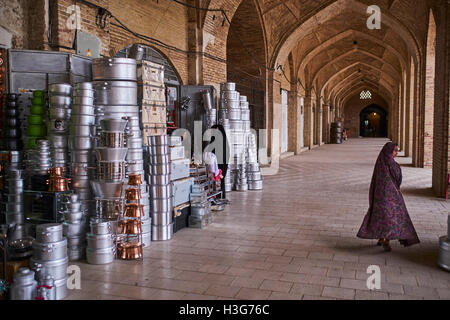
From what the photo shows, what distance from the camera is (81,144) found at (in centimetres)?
500

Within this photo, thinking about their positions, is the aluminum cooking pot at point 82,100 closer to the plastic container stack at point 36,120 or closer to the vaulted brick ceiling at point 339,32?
the plastic container stack at point 36,120

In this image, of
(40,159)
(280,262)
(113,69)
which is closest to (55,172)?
(40,159)

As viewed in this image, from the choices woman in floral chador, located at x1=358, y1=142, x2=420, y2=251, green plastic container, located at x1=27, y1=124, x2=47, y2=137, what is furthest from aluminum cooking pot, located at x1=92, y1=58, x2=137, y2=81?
woman in floral chador, located at x1=358, y1=142, x2=420, y2=251

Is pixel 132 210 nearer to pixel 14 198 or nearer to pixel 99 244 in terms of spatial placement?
pixel 99 244

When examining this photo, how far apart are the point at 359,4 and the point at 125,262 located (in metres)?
12.9

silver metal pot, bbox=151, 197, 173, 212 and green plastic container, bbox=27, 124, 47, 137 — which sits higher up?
green plastic container, bbox=27, 124, 47, 137

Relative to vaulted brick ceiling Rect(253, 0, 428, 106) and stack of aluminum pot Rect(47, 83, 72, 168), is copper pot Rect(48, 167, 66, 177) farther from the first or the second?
vaulted brick ceiling Rect(253, 0, 428, 106)

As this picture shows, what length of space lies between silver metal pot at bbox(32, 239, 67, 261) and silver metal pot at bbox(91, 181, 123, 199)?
1016mm

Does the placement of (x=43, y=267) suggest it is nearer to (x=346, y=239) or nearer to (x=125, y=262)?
(x=125, y=262)

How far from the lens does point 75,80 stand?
5.91 meters

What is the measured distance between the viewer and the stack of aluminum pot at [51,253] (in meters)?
3.83

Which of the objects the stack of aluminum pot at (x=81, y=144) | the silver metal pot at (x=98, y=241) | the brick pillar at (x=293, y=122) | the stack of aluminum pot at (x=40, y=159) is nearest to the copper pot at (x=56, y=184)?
the stack of aluminum pot at (x=81, y=144)

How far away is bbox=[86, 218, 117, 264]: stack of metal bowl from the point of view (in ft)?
15.1

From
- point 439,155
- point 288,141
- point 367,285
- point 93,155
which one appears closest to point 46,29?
point 93,155
